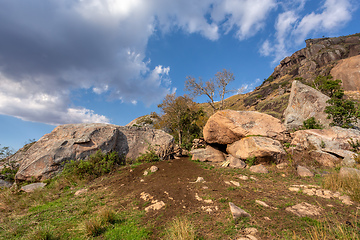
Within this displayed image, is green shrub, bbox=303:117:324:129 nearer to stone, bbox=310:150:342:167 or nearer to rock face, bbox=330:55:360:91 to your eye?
stone, bbox=310:150:342:167

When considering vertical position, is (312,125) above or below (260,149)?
above

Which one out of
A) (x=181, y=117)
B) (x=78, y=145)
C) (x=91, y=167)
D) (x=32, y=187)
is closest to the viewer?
(x=32, y=187)

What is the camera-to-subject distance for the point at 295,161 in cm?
805

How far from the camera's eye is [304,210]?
3527 mm

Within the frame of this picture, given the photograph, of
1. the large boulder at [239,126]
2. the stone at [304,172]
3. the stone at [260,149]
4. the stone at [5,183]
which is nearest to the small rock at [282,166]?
the stone at [260,149]

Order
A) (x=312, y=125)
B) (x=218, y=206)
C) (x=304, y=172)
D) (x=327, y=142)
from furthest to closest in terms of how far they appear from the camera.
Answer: (x=312, y=125) < (x=327, y=142) < (x=304, y=172) < (x=218, y=206)

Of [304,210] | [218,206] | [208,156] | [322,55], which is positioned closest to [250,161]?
[208,156]

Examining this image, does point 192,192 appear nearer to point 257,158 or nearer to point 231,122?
point 257,158

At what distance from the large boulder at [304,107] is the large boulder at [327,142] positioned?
2991 mm

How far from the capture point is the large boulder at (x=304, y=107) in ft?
39.3

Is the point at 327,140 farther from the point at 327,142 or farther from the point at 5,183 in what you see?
the point at 5,183

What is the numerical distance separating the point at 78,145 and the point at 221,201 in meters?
9.05

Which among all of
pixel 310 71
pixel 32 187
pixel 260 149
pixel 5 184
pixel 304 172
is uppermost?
pixel 310 71

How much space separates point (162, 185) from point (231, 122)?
6795mm
